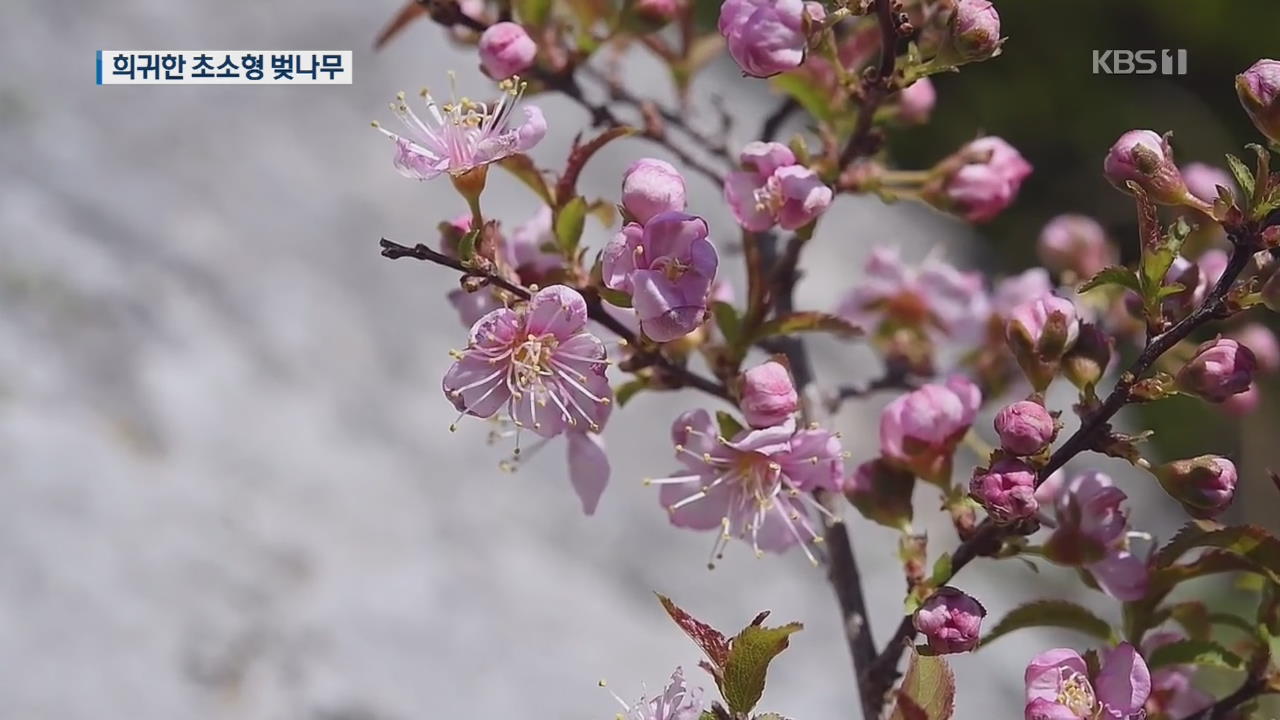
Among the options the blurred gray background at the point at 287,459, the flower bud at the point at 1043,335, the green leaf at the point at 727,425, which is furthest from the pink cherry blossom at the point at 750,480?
the blurred gray background at the point at 287,459

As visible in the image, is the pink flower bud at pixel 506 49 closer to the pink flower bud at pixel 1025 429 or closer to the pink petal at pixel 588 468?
the pink petal at pixel 588 468

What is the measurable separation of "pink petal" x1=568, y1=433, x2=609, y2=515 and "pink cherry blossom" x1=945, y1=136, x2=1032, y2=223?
28 cm

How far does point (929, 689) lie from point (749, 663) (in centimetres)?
8

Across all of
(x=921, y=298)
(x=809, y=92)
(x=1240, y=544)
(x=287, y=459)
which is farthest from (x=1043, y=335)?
(x=287, y=459)

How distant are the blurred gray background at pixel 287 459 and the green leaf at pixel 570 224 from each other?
753 mm

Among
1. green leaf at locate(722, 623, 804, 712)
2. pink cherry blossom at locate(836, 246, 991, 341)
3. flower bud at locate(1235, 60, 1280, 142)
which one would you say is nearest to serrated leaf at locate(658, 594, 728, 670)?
green leaf at locate(722, 623, 804, 712)

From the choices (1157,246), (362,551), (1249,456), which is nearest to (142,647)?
(362,551)

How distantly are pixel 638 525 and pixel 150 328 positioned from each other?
624 millimetres

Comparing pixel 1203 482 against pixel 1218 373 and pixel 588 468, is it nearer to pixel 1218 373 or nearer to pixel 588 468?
pixel 1218 373

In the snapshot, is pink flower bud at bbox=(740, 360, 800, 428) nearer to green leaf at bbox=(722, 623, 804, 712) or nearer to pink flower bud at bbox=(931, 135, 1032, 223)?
green leaf at bbox=(722, 623, 804, 712)

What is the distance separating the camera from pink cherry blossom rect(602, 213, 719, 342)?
0.56 meters

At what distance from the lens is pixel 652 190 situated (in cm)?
58

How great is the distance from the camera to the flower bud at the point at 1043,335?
1.98ft

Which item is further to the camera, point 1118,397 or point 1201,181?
point 1201,181
